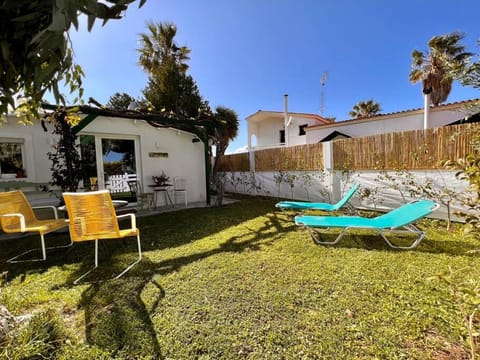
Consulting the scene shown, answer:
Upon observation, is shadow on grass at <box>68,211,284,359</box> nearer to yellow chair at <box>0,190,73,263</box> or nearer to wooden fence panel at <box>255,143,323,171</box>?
yellow chair at <box>0,190,73,263</box>

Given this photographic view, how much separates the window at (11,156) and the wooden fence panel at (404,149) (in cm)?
940

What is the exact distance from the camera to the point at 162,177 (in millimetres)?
8180

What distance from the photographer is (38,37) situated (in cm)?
87

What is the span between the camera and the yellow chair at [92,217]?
3348 mm

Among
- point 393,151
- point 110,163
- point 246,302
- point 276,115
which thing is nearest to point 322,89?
point 276,115

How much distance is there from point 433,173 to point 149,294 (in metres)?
6.60

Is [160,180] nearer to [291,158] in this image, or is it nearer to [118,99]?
[291,158]

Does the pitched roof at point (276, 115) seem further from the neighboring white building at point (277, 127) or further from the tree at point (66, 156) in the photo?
the tree at point (66, 156)

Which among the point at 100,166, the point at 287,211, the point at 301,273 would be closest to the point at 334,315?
the point at 301,273

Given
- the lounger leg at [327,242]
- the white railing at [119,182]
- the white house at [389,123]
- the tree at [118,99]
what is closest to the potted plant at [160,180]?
the white railing at [119,182]

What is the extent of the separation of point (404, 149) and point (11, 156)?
10.6m

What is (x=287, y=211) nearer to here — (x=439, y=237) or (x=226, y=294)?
(x=439, y=237)

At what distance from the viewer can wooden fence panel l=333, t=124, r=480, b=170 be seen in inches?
198

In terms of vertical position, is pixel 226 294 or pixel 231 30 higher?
pixel 231 30
